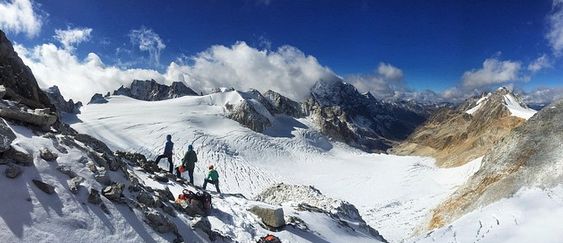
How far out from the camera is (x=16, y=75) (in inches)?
703

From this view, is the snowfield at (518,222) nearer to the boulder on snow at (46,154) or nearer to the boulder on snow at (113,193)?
the boulder on snow at (113,193)

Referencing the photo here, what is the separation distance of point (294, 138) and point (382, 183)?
111 ft

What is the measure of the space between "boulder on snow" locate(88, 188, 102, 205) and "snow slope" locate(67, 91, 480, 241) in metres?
26.0

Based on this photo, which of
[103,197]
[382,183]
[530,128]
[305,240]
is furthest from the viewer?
[382,183]

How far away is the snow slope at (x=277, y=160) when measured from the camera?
4897 cm

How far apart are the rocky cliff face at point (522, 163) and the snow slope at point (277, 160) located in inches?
386

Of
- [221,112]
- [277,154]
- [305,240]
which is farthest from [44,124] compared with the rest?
[221,112]

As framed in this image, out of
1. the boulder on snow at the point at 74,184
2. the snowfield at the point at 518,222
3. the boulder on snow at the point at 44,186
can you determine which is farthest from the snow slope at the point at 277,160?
the boulder on snow at the point at 44,186

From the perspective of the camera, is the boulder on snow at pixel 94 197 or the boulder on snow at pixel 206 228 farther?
the boulder on snow at pixel 206 228

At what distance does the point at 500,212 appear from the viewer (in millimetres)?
9695

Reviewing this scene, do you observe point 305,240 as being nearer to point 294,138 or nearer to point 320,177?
point 320,177

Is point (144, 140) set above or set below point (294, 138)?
below

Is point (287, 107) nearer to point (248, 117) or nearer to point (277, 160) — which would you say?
point (248, 117)

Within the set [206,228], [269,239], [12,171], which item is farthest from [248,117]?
[12,171]
